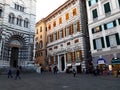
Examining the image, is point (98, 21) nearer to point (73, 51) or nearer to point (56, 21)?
point (73, 51)

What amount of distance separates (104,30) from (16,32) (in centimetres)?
1740

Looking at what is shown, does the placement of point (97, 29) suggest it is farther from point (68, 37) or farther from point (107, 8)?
point (68, 37)

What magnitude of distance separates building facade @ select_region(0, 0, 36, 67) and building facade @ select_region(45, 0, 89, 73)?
767 centimetres

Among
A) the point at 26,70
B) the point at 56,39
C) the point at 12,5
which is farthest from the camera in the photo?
the point at 56,39

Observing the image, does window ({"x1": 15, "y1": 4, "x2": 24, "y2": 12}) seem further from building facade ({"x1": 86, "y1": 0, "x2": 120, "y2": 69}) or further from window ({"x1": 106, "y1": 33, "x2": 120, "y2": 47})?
window ({"x1": 106, "y1": 33, "x2": 120, "y2": 47})

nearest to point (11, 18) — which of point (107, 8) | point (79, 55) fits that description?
point (79, 55)

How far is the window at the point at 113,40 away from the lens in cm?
2340

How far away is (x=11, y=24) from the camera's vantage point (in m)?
29.2

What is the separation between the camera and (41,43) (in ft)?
146

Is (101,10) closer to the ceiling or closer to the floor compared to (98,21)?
closer to the ceiling

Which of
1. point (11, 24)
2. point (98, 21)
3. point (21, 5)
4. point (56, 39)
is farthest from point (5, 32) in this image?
point (98, 21)

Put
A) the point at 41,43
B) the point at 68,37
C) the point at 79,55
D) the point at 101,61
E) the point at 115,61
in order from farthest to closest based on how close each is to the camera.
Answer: the point at 41,43, the point at 68,37, the point at 79,55, the point at 101,61, the point at 115,61

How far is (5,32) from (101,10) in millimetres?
18684

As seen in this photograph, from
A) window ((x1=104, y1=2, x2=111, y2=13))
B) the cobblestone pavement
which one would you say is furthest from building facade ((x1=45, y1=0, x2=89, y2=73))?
the cobblestone pavement
